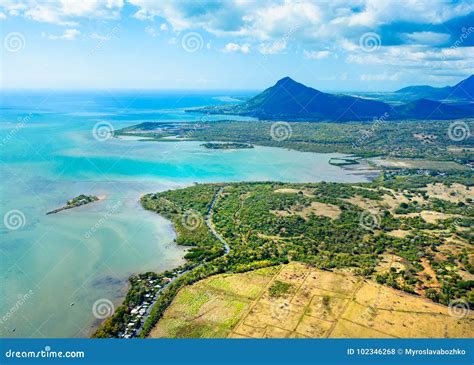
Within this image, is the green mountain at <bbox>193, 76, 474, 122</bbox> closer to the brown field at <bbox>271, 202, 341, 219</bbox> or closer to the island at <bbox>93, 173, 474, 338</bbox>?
the brown field at <bbox>271, 202, 341, 219</bbox>

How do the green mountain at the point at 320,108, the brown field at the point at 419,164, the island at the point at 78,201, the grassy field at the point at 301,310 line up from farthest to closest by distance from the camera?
the green mountain at the point at 320,108
the brown field at the point at 419,164
the island at the point at 78,201
the grassy field at the point at 301,310

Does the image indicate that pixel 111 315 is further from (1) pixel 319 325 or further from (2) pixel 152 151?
(2) pixel 152 151

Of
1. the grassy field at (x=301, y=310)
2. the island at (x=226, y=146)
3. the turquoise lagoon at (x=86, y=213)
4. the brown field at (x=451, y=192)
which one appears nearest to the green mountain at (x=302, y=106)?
the island at (x=226, y=146)

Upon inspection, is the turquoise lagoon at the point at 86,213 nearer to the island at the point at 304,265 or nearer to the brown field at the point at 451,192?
the island at the point at 304,265

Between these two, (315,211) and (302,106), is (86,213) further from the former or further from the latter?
(302,106)

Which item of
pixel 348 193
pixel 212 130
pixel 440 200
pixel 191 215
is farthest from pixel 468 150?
pixel 191 215

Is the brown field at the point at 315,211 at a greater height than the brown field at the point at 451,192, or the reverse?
the brown field at the point at 315,211
